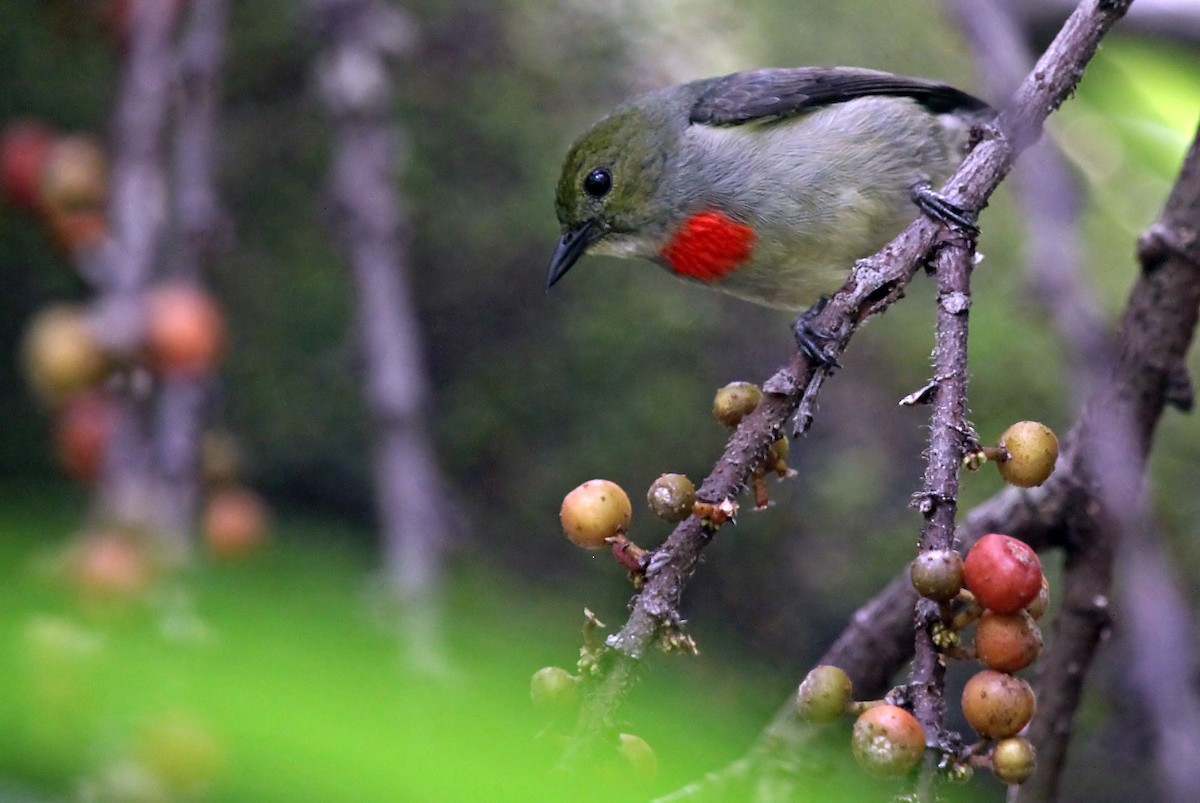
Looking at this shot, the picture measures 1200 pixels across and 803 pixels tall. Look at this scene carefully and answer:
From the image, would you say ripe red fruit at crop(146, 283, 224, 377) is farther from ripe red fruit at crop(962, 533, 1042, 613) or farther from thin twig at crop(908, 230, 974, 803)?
ripe red fruit at crop(962, 533, 1042, 613)

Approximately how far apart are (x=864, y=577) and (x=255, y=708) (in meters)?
2.30

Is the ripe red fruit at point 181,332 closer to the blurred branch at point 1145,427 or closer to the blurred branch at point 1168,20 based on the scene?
the blurred branch at point 1145,427

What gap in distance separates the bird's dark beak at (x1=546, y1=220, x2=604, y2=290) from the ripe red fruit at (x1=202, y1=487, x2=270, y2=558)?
2.40ft

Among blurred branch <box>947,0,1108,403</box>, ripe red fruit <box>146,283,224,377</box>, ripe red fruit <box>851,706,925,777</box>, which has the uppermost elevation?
blurred branch <box>947,0,1108,403</box>

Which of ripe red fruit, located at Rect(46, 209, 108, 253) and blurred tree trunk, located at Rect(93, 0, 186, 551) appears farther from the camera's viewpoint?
ripe red fruit, located at Rect(46, 209, 108, 253)

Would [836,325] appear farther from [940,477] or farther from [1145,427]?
[1145,427]

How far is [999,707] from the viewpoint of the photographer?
36.3 inches

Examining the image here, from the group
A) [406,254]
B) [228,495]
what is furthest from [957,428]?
[406,254]

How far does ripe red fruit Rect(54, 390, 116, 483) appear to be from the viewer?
1857mm

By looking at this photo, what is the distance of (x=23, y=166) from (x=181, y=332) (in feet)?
2.68

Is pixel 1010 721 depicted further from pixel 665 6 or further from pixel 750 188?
pixel 665 6

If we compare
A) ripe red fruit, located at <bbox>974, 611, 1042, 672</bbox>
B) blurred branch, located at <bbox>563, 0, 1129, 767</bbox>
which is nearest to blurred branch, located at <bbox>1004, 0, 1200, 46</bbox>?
blurred branch, located at <bbox>563, 0, 1129, 767</bbox>

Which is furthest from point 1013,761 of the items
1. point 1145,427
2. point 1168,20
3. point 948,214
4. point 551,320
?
point 1168,20

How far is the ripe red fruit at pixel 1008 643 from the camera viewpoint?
0.95 m
